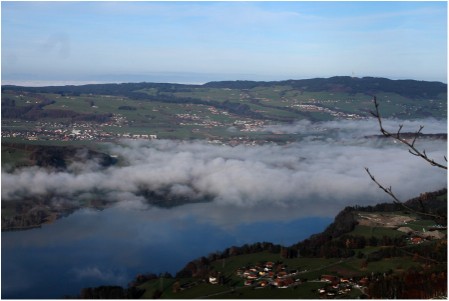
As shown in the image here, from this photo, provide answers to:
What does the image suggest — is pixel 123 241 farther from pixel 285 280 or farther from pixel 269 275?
pixel 285 280

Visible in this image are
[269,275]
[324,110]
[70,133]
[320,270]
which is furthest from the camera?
[324,110]

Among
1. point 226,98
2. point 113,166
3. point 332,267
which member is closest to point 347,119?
point 226,98

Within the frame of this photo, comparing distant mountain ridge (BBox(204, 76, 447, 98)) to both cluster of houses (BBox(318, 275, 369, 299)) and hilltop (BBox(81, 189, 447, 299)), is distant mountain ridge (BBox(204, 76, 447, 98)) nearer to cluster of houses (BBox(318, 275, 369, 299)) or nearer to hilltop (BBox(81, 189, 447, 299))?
hilltop (BBox(81, 189, 447, 299))

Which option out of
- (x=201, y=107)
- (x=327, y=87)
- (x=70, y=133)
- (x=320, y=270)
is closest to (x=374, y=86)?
(x=327, y=87)

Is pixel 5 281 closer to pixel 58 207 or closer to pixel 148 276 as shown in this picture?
pixel 148 276

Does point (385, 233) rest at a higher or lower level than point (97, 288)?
higher

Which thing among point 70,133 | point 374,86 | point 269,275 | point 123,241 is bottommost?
point 123,241

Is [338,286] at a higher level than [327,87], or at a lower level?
lower
